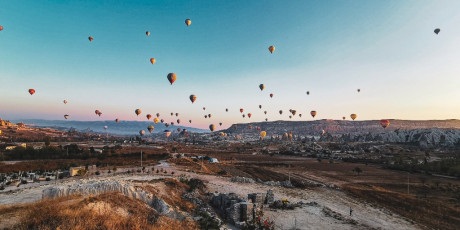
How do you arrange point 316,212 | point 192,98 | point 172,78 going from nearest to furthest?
1. point 316,212
2. point 172,78
3. point 192,98

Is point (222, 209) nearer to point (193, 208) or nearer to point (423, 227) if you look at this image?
point (193, 208)

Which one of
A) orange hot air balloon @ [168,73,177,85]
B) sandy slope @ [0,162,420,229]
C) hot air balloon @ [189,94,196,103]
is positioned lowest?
sandy slope @ [0,162,420,229]

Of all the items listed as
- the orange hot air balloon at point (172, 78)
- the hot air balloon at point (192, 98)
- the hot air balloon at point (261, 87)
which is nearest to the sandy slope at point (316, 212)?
the orange hot air balloon at point (172, 78)

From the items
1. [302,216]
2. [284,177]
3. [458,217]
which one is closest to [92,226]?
[302,216]

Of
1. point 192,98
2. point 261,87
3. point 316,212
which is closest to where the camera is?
point 316,212

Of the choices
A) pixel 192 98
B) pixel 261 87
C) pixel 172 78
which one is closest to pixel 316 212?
pixel 172 78

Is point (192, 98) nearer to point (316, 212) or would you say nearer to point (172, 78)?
point (172, 78)

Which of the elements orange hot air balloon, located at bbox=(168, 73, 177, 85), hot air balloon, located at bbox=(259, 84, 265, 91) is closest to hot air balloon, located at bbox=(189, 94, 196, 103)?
orange hot air balloon, located at bbox=(168, 73, 177, 85)

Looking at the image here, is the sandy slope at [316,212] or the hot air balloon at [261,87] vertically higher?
the hot air balloon at [261,87]

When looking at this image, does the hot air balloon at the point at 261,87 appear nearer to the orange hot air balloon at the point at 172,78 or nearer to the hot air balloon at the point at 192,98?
the hot air balloon at the point at 192,98

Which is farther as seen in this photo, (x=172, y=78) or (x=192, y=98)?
(x=192, y=98)

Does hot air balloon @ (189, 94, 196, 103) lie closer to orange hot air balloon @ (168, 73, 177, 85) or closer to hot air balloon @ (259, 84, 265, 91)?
orange hot air balloon @ (168, 73, 177, 85)
